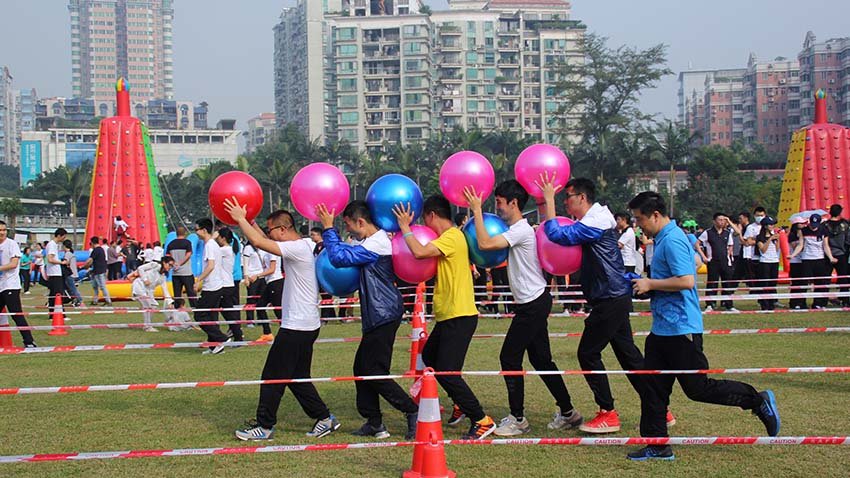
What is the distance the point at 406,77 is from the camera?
101 meters

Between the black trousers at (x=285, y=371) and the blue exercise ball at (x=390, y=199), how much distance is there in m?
1.06

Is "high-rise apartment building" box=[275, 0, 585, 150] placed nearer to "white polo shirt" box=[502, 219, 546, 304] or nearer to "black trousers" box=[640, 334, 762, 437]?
"white polo shirt" box=[502, 219, 546, 304]

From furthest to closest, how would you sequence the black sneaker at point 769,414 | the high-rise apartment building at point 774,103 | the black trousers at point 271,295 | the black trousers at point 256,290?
the high-rise apartment building at point 774,103 → the black trousers at point 256,290 → the black trousers at point 271,295 → the black sneaker at point 769,414

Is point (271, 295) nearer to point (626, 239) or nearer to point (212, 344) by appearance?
point (212, 344)

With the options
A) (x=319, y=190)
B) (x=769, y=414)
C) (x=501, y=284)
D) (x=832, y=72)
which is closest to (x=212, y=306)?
(x=319, y=190)

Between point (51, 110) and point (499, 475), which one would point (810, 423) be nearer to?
point (499, 475)

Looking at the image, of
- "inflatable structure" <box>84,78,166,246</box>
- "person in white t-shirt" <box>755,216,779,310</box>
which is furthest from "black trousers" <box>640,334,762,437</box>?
"inflatable structure" <box>84,78,166,246</box>

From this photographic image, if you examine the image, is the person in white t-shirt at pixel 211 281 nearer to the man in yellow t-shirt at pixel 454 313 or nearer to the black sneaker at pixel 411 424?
the black sneaker at pixel 411 424

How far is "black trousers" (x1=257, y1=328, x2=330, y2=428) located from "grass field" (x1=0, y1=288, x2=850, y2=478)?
264 mm

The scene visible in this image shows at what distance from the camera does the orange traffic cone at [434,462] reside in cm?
509

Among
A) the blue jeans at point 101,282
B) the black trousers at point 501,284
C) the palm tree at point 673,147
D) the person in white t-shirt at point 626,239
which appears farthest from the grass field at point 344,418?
the palm tree at point 673,147

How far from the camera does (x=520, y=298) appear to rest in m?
6.43

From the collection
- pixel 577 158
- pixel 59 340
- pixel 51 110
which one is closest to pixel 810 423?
pixel 59 340

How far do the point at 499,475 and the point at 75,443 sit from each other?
342 centimetres
